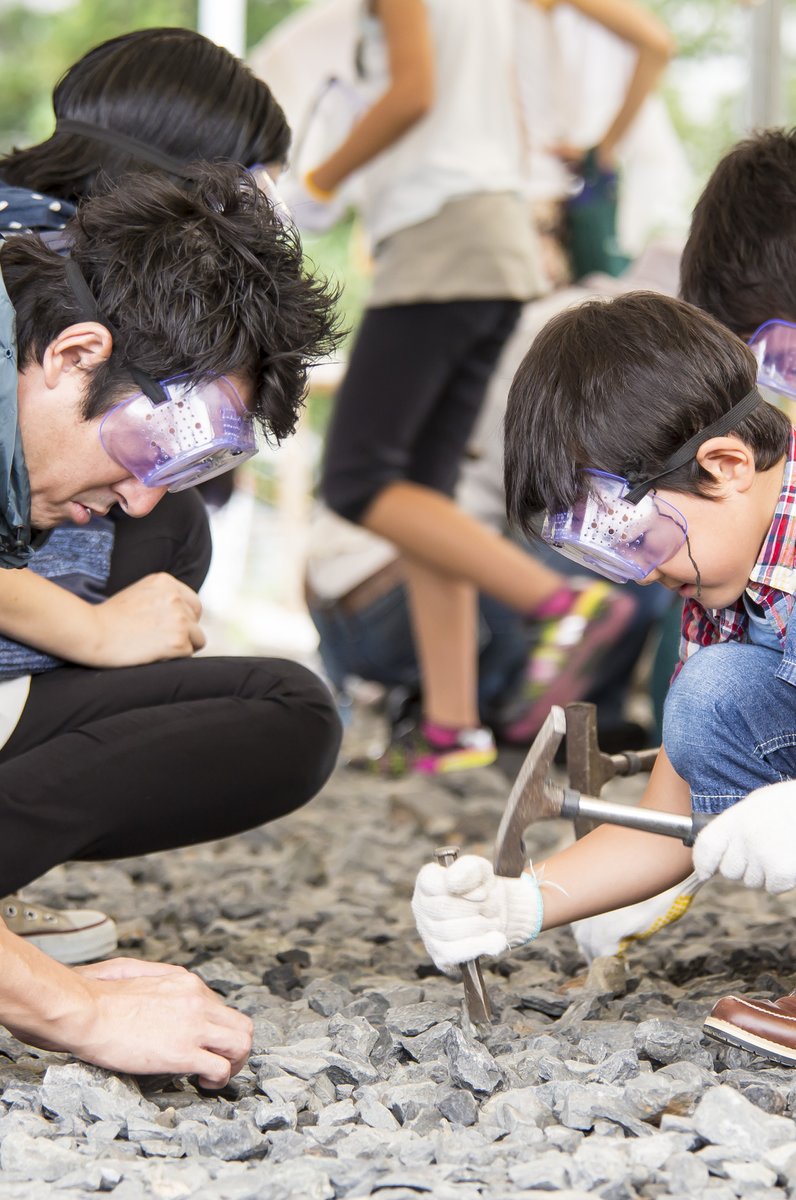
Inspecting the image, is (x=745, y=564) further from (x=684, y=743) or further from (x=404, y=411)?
(x=404, y=411)

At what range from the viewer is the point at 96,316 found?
1.45 m

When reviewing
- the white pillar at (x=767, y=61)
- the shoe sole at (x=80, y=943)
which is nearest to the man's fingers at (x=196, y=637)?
the shoe sole at (x=80, y=943)

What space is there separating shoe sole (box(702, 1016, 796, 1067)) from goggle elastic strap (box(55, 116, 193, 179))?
117 cm

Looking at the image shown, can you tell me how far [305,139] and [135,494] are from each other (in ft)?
6.23

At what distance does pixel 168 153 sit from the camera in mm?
1803

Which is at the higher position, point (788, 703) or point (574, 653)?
point (788, 703)

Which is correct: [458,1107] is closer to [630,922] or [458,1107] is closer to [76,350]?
[630,922]

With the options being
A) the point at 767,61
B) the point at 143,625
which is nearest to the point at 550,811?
the point at 143,625

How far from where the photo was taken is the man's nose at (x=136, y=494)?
154 centimetres

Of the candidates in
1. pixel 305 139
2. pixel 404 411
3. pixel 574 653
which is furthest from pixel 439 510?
pixel 305 139

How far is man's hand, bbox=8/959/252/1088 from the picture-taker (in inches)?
51.0

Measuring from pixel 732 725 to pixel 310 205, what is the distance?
6.69 feet

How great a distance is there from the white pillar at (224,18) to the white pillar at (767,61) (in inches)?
78.1

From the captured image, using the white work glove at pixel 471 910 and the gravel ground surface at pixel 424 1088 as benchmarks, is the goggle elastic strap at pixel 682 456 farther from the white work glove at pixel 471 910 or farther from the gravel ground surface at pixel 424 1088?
the gravel ground surface at pixel 424 1088
